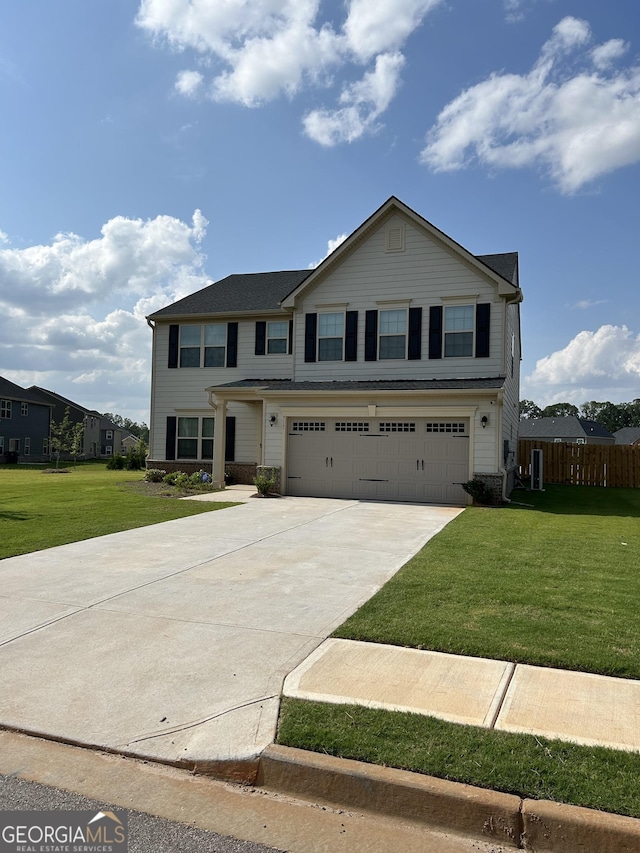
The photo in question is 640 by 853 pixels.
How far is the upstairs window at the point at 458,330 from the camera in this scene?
17.3m

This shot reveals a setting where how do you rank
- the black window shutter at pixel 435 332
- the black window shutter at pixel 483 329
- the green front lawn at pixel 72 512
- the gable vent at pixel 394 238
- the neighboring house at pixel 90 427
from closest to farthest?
the green front lawn at pixel 72 512, the black window shutter at pixel 483 329, the black window shutter at pixel 435 332, the gable vent at pixel 394 238, the neighboring house at pixel 90 427

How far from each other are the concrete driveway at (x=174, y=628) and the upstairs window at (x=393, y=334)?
857cm

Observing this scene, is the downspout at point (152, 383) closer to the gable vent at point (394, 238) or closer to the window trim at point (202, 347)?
the window trim at point (202, 347)

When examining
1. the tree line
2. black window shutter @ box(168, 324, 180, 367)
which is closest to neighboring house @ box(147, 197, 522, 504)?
black window shutter @ box(168, 324, 180, 367)

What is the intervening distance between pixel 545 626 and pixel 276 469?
12.5 m

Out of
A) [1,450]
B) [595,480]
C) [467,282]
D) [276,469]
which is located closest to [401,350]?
[467,282]

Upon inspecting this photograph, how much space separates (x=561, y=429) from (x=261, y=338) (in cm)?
4686

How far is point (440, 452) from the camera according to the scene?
642 inches

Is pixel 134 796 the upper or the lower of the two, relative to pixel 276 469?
lower

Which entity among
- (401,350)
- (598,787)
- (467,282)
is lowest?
(598,787)

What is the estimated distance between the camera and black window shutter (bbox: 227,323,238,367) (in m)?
21.3

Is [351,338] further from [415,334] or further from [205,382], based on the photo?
[205,382]

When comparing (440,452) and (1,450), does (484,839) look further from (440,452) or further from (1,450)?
(1,450)

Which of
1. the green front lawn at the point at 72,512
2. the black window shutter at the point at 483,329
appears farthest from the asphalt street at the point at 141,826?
the black window shutter at the point at 483,329
